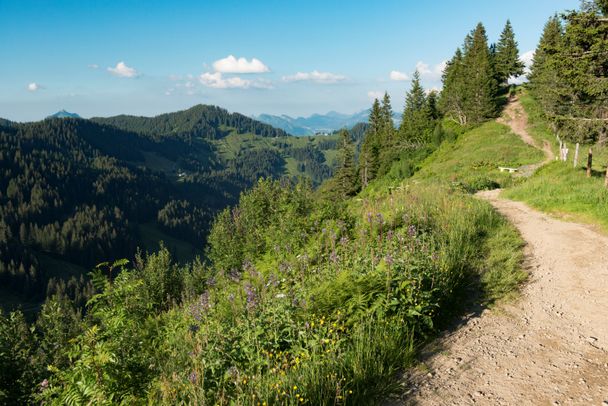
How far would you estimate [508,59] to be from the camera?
64688 millimetres

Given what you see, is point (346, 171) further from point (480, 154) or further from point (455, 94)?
point (480, 154)

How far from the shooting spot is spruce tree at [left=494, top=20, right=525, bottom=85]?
211ft

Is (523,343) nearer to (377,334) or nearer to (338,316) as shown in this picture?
(377,334)

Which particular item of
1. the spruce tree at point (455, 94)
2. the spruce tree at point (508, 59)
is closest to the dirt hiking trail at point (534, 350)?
the spruce tree at point (455, 94)

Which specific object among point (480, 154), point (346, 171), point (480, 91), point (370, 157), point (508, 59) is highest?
point (508, 59)

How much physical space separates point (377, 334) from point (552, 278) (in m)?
4.74

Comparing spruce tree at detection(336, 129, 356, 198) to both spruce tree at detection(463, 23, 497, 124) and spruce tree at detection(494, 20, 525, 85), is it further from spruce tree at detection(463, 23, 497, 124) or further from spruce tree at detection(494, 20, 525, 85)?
spruce tree at detection(494, 20, 525, 85)

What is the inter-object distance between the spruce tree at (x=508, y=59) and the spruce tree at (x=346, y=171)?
Result: 29607 mm

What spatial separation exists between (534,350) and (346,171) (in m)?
63.4

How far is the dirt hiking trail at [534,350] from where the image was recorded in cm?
416

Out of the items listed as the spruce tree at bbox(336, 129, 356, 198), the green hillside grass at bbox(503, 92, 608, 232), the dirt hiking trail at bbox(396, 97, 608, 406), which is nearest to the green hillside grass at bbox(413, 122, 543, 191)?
the spruce tree at bbox(336, 129, 356, 198)

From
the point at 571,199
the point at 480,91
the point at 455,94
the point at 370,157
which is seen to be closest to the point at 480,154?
the point at 480,91

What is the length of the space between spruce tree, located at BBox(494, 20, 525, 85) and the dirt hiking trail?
69074 millimetres

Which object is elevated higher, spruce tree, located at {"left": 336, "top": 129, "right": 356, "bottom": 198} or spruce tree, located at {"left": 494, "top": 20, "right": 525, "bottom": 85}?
spruce tree, located at {"left": 494, "top": 20, "right": 525, "bottom": 85}
